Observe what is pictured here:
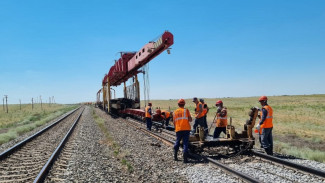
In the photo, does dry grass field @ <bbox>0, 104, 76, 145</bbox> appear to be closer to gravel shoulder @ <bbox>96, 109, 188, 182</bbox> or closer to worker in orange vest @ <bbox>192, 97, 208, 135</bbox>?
gravel shoulder @ <bbox>96, 109, 188, 182</bbox>

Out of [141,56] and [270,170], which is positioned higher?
[141,56]

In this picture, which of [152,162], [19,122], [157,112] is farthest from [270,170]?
[19,122]

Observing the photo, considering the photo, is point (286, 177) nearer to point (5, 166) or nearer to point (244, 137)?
point (244, 137)

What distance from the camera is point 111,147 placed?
9.28m

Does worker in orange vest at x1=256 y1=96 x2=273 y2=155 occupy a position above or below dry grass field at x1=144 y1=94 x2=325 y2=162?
above

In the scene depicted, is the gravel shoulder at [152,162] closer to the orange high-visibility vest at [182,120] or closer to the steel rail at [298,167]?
the orange high-visibility vest at [182,120]

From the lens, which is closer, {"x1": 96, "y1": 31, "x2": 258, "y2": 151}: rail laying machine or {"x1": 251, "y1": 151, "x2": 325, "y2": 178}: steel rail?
{"x1": 251, "y1": 151, "x2": 325, "y2": 178}: steel rail

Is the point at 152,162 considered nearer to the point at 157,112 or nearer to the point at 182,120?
the point at 182,120

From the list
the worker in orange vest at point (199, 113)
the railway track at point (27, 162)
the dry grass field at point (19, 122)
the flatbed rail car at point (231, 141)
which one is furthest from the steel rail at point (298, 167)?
the dry grass field at point (19, 122)

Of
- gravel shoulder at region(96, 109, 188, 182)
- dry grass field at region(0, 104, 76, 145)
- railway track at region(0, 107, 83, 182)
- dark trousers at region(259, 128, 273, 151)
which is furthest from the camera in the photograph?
dry grass field at region(0, 104, 76, 145)

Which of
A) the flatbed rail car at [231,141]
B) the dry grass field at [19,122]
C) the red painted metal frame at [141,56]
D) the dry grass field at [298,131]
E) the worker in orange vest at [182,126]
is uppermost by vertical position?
the red painted metal frame at [141,56]

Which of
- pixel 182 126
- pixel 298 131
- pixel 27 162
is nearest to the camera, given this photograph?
pixel 182 126

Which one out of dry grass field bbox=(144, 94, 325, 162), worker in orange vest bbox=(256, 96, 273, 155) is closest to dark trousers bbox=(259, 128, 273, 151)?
worker in orange vest bbox=(256, 96, 273, 155)

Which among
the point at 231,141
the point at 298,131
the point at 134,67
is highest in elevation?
the point at 134,67
